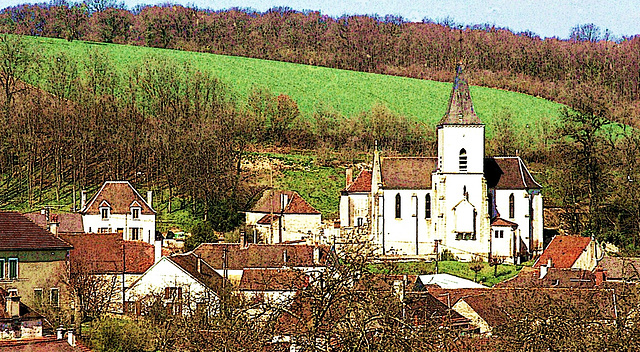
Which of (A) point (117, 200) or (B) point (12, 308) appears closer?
Answer: (B) point (12, 308)

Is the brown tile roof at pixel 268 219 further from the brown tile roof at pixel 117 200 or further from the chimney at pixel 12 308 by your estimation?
the chimney at pixel 12 308

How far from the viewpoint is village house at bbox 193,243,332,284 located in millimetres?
47188

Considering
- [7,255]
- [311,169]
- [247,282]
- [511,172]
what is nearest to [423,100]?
[311,169]

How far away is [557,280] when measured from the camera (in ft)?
146

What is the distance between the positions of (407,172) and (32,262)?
3127 centimetres

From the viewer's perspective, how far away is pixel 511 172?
6347cm

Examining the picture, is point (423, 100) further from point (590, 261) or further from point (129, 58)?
point (590, 261)

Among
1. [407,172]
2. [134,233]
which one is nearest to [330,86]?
[407,172]

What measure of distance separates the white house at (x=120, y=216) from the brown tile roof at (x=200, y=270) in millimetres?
11345

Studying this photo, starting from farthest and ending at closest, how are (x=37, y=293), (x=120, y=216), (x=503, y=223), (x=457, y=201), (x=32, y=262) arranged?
1. (x=457, y=201)
2. (x=503, y=223)
3. (x=120, y=216)
4. (x=32, y=262)
5. (x=37, y=293)

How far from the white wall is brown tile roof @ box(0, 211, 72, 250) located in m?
18.1

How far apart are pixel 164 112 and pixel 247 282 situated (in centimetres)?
3886

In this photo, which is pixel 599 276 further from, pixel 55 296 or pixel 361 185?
pixel 55 296

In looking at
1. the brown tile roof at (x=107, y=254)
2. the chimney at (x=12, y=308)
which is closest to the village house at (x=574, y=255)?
the brown tile roof at (x=107, y=254)
